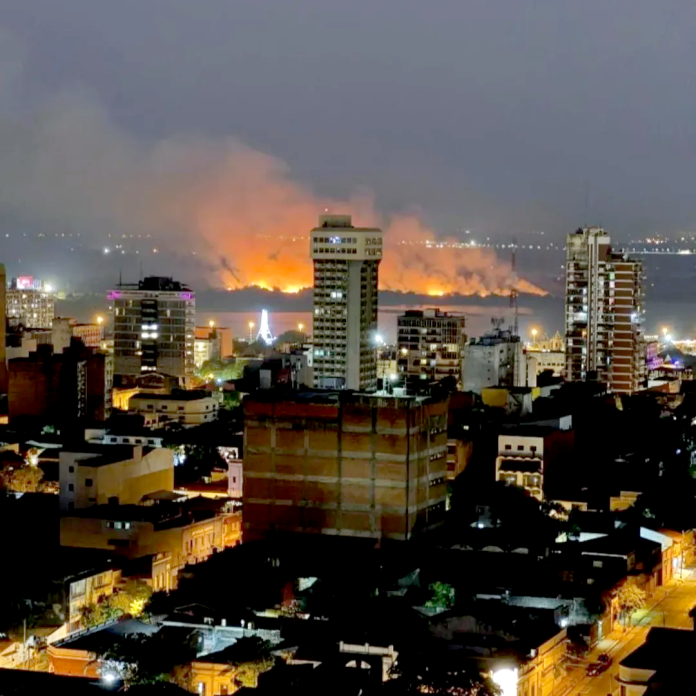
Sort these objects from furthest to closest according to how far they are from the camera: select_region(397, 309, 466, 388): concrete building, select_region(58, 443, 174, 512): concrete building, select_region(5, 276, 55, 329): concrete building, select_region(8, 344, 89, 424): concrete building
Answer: select_region(5, 276, 55, 329): concrete building
select_region(397, 309, 466, 388): concrete building
select_region(8, 344, 89, 424): concrete building
select_region(58, 443, 174, 512): concrete building

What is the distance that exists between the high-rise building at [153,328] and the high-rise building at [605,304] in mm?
8984

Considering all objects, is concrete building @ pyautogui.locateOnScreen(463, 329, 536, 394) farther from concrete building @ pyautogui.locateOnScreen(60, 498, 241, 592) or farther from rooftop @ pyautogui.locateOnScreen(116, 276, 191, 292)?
concrete building @ pyautogui.locateOnScreen(60, 498, 241, 592)

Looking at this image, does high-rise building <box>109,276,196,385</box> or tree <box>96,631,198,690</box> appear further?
high-rise building <box>109,276,196,385</box>

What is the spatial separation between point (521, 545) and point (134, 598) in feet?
12.0

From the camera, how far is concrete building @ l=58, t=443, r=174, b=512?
1798cm

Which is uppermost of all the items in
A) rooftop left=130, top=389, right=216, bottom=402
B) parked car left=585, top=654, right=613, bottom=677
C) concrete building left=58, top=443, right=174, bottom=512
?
rooftop left=130, top=389, right=216, bottom=402

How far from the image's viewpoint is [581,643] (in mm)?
12805

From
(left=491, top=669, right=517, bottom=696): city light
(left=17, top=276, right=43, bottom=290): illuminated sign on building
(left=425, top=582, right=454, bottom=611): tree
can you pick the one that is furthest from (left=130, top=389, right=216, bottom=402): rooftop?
(left=17, top=276, right=43, bottom=290): illuminated sign on building

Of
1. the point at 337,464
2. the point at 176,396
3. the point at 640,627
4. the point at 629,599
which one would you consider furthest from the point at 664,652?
the point at 176,396

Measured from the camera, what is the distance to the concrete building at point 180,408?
2716cm

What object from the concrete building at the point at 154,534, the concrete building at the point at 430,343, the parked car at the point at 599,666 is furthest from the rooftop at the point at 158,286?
the parked car at the point at 599,666

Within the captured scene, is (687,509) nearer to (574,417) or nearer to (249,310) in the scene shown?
(574,417)

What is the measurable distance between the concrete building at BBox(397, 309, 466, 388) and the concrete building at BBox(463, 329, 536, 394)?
2.41 metres

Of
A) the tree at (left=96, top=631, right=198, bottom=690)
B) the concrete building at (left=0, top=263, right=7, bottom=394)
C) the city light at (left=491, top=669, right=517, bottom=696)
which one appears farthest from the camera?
the concrete building at (left=0, top=263, right=7, bottom=394)
